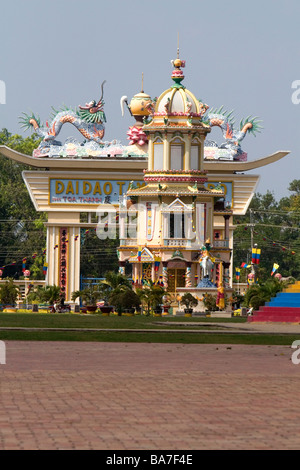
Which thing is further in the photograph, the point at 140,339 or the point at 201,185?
the point at 201,185

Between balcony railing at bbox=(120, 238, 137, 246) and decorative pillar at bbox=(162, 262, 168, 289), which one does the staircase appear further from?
balcony railing at bbox=(120, 238, 137, 246)

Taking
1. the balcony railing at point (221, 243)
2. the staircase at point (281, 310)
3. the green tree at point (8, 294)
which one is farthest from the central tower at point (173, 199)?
the staircase at point (281, 310)

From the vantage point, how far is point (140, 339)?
1350 inches

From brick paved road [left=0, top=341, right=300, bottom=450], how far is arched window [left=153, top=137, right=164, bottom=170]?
4973 centimetres

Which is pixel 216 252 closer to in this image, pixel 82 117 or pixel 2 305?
pixel 2 305

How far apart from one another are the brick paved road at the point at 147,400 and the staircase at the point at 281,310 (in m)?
19.3

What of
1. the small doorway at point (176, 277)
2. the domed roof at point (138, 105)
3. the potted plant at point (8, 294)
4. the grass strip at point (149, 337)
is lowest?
the grass strip at point (149, 337)

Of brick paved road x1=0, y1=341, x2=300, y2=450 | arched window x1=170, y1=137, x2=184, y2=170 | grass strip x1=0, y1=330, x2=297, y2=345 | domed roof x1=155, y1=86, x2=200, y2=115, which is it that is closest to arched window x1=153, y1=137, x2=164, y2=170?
arched window x1=170, y1=137, x2=184, y2=170

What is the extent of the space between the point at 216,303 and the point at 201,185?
1494 centimetres

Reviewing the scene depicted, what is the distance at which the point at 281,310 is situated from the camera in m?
48.0

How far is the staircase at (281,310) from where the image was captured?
156 feet

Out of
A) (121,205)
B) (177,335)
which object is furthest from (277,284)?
(121,205)

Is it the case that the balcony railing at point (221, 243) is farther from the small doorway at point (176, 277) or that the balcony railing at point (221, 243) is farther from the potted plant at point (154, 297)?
the potted plant at point (154, 297)

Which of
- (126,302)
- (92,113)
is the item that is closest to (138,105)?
(92,113)
